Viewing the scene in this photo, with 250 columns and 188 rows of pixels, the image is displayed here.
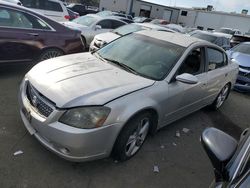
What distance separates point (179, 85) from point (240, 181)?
2.39 metres

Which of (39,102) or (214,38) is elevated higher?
(39,102)

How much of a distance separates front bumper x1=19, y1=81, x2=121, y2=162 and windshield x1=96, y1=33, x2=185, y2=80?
1.18 meters

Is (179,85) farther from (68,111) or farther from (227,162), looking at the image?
(227,162)

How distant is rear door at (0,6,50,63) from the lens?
203 inches

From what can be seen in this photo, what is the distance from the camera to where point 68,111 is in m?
2.76

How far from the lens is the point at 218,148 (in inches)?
74.3

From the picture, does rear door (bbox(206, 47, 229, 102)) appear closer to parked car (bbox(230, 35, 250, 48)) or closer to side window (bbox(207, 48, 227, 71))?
side window (bbox(207, 48, 227, 71))

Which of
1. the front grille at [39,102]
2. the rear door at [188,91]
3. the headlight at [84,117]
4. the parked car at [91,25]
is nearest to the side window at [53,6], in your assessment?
the parked car at [91,25]

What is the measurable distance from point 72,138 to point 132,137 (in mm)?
904

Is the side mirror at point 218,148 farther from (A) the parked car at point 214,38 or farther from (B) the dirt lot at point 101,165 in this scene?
(A) the parked car at point 214,38

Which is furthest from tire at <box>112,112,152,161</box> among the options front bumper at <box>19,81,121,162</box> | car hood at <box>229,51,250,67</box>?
car hood at <box>229,51,250,67</box>

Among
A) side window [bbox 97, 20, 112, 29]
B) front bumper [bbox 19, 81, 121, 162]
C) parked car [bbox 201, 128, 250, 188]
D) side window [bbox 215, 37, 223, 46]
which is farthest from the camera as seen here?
side window [bbox 215, 37, 223, 46]

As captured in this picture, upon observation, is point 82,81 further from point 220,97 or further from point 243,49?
point 243,49

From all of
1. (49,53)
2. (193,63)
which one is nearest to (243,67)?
(193,63)
